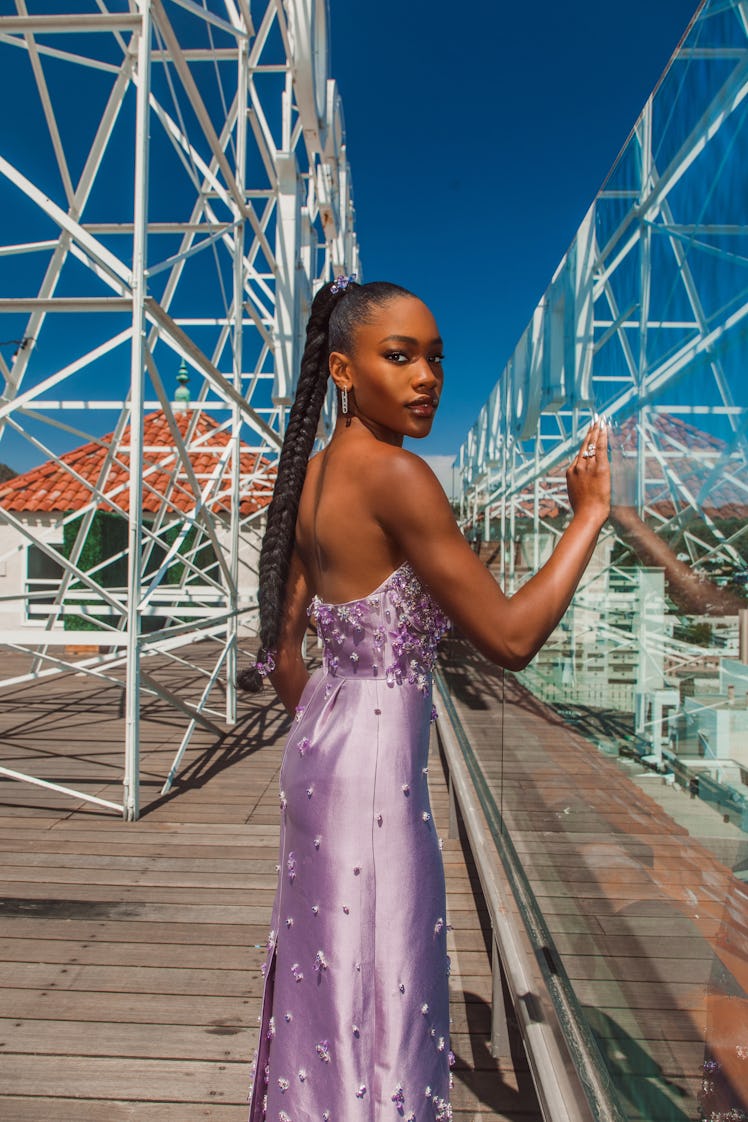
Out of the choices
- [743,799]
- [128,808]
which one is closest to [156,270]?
[128,808]

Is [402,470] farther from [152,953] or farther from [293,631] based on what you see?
[152,953]

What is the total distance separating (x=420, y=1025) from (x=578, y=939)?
691mm

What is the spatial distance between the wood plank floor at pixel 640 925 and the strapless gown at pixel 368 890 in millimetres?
334

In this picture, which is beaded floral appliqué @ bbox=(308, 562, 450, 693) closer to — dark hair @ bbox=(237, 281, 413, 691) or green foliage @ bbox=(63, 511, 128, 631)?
dark hair @ bbox=(237, 281, 413, 691)

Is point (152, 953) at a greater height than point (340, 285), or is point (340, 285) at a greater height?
point (340, 285)

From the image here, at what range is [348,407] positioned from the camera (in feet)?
4.56

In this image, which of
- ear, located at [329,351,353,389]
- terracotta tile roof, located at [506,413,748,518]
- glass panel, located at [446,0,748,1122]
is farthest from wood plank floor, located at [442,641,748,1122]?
ear, located at [329,351,353,389]

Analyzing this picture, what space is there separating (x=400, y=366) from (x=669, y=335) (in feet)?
1.37

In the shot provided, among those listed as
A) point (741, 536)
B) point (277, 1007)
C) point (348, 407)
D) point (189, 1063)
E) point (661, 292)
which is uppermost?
point (661, 292)

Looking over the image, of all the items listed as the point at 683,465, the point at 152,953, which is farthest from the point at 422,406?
the point at 152,953

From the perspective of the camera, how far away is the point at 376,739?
127 centimetres

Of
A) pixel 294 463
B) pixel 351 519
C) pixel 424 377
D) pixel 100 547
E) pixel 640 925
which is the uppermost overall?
pixel 100 547

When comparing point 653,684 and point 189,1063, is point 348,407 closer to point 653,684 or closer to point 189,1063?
point 653,684

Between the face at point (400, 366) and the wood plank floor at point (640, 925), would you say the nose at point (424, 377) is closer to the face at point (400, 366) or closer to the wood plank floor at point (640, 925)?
the face at point (400, 366)
